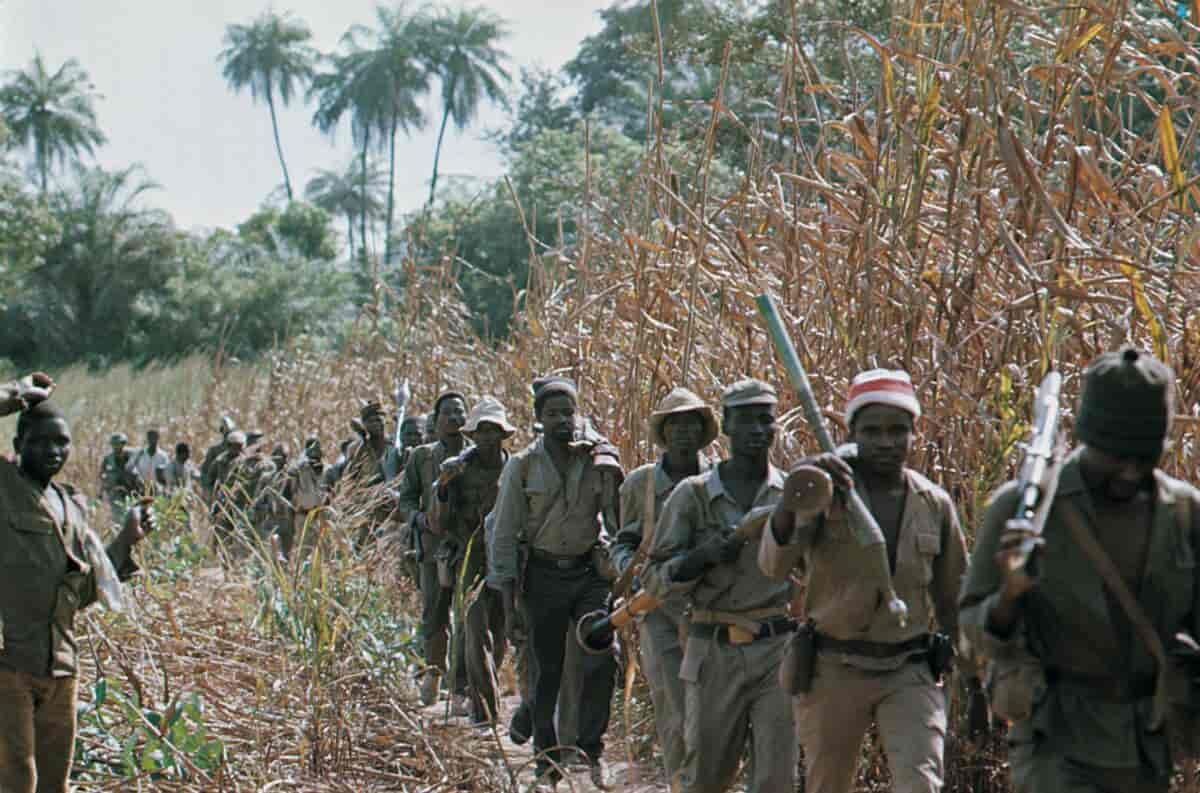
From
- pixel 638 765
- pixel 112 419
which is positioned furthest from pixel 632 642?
pixel 112 419

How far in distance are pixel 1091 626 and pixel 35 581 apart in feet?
11.7

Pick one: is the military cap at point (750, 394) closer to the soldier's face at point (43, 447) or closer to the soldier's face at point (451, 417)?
the soldier's face at point (43, 447)

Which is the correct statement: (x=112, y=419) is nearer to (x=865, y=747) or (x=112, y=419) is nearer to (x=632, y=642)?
(x=632, y=642)

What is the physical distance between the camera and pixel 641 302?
26.9ft

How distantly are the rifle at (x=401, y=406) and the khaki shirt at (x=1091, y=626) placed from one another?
9459 millimetres

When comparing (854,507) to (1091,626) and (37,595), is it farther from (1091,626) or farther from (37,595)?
(37,595)

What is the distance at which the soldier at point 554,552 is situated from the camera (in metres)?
8.02

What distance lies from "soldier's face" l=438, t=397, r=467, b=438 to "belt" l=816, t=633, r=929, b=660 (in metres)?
5.57

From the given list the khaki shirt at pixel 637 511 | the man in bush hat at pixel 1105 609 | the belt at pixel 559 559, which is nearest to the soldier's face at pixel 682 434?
the khaki shirt at pixel 637 511

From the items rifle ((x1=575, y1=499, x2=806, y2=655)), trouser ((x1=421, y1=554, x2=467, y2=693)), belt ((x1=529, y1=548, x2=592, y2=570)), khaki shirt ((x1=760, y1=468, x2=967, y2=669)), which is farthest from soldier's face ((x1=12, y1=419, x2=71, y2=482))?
trouser ((x1=421, y1=554, x2=467, y2=693))

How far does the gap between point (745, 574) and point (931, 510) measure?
3.37 ft

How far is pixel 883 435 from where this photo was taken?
512 cm

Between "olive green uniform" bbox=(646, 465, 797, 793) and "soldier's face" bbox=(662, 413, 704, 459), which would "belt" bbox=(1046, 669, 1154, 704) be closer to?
"olive green uniform" bbox=(646, 465, 797, 793)

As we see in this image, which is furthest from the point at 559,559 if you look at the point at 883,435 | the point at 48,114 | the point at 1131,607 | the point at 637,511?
the point at 48,114
